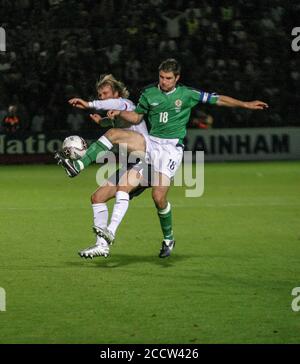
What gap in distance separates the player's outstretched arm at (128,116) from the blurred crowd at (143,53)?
15783 millimetres

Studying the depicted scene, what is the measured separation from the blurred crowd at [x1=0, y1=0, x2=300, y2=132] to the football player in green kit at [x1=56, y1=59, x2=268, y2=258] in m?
15.6

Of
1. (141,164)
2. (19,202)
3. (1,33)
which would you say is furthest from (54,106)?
(141,164)

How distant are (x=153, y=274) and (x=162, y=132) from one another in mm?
1804

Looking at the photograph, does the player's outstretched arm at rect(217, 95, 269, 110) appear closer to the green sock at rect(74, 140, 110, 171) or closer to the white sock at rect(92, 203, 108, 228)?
the green sock at rect(74, 140, 110, 171)

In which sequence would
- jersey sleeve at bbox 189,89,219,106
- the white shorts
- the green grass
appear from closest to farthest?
the green grass < jersey sleeve at bbox 189,89,219,106 < the white shorts

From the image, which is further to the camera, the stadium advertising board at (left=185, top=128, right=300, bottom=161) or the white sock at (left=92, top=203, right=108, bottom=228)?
the stadium advertising board at (left=185, top=128, right=300, bottom=161)

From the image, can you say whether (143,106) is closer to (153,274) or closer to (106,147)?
(106,147)

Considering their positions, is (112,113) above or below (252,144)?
below

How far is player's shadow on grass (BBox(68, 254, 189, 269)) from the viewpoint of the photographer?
1065 centimetres

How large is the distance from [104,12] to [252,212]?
551 inches

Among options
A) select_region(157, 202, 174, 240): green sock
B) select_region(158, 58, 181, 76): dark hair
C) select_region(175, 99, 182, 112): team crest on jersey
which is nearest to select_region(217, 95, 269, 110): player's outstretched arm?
select_region(175, 99, 182, 112): team crest on jersey

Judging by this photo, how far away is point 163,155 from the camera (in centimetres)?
1093

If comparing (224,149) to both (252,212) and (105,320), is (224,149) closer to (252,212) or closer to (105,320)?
(252,212)

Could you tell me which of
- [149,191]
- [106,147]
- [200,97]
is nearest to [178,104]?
[200,97]
